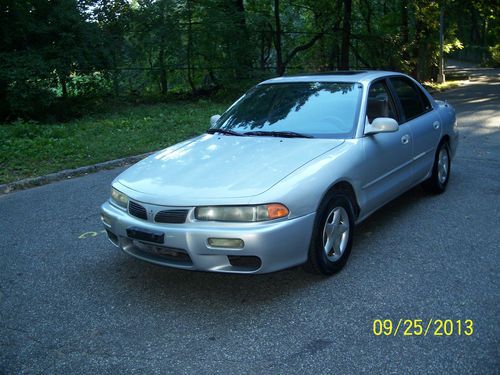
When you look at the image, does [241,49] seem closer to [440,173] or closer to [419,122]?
[440,173]

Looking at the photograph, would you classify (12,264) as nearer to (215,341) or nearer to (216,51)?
(215,341)

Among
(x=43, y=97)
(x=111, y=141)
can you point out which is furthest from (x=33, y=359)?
(x=43, y=97)

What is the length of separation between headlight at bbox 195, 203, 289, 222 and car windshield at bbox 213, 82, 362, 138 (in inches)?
47.0

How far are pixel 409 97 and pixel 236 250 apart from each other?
3.14 m

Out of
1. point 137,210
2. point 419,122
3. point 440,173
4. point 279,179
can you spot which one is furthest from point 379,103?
point 137,210

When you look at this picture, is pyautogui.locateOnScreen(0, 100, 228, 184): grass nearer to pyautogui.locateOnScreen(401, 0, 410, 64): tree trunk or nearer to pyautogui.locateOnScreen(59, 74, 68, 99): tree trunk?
→ pyautogui.locateOnScreen(59, 74, 68, 99): tree trunk

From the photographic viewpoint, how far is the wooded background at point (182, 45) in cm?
1295

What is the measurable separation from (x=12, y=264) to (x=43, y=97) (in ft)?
30.3

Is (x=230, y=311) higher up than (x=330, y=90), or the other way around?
(x=330, y=90)

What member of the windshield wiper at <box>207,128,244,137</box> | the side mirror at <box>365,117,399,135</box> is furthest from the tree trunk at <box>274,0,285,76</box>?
the side mirror at <box>365,117,399,135</box>

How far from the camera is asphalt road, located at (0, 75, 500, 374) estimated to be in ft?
9.69

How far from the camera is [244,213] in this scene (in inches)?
135

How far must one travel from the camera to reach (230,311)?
11.6ft
